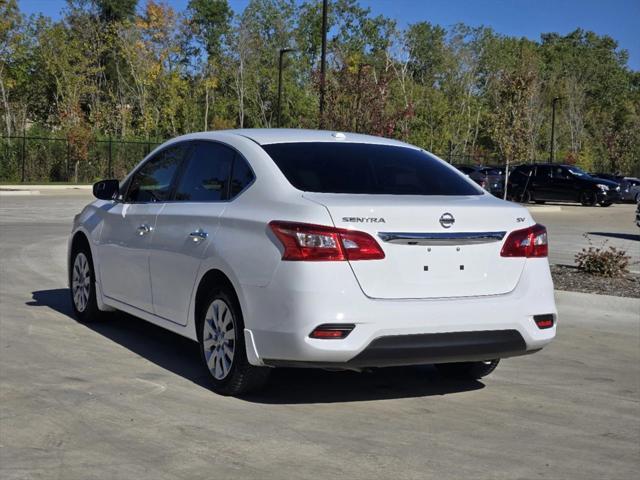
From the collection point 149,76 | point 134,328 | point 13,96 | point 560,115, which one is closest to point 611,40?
point 560,115

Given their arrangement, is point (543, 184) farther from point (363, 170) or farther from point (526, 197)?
point (363, 170)

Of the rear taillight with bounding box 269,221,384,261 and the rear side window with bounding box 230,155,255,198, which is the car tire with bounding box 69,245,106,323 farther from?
the rear taillight with bounding box 269,221,384,261

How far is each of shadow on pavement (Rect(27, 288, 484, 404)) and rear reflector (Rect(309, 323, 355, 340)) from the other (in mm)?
801

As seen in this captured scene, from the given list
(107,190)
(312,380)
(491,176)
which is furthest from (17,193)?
(312,380)

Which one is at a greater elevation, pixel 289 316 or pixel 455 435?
pixel 289 316

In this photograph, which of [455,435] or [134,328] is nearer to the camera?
[455,435]

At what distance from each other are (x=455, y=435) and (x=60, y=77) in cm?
5644

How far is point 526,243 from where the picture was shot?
5773mm

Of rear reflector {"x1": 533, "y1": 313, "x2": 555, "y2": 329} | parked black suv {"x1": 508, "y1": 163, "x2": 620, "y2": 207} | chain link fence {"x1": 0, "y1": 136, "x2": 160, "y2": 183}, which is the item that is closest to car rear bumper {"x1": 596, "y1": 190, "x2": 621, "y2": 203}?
parked black suv {"x1": 508, "y1": 163, "x2": 620, "y2": 207}

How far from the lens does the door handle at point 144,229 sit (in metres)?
6.94

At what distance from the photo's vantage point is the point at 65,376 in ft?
20.6

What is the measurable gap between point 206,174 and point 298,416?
2.01 m

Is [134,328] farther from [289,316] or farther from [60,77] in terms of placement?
[60,77]

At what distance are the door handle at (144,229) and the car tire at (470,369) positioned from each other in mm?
2465
